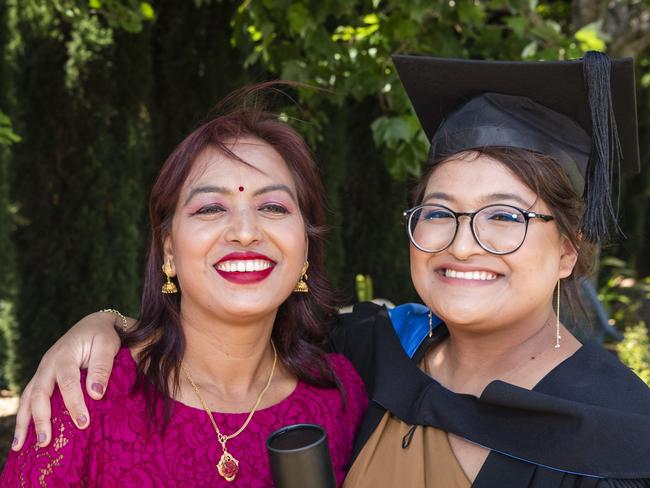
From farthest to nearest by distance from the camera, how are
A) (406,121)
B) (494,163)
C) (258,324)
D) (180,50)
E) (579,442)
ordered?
(180,50) < (406,121) < (258,324) < (494,163) < (579,442)

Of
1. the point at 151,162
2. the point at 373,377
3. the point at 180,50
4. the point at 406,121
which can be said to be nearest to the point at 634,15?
the point at 406,121

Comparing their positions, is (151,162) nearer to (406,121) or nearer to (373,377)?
(406,121)

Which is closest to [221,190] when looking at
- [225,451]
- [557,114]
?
[225,451]

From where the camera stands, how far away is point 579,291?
93.9 inches

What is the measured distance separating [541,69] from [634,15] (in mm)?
3492

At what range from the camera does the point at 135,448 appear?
1981 millimetres

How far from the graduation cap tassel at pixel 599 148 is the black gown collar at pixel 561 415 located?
32 centimetres

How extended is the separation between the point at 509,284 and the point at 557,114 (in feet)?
1.57

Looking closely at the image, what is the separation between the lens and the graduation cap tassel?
6.62 feet

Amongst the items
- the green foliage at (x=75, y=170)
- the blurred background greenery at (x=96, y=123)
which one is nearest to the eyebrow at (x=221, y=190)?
the blurred background greenery at (x=96, y=123)

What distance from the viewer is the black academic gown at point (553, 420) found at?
1.81 metres

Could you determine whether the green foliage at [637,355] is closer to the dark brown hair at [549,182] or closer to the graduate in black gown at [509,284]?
the graduate in black gown at [509,284]

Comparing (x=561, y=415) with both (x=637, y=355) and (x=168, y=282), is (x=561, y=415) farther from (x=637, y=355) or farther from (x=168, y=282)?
(x=637, y=355)

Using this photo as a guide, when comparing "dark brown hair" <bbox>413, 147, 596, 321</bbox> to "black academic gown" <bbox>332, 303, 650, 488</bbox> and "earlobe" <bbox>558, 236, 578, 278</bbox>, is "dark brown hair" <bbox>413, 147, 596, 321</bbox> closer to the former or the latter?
"earlobe" <bbox>558, 236, 578, 278</bbox>
